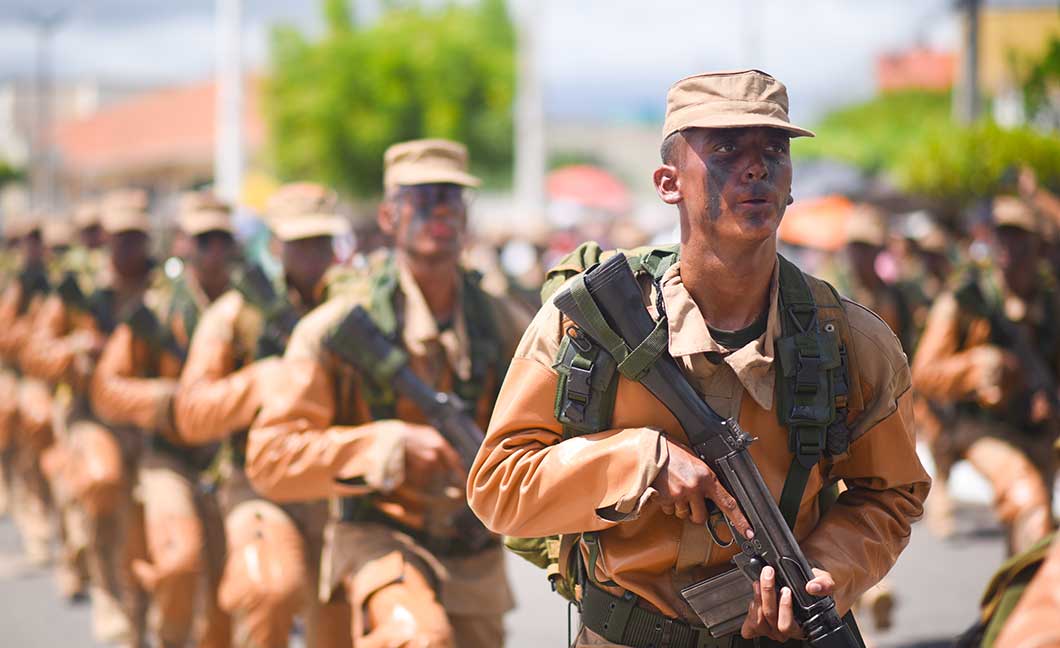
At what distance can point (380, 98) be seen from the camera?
40375 millimetres

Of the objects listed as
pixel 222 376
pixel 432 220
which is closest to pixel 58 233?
pixel 222 376

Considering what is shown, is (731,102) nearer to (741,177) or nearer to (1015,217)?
(741,177)

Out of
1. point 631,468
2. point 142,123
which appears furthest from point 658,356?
point 142,123

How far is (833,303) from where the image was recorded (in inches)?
140

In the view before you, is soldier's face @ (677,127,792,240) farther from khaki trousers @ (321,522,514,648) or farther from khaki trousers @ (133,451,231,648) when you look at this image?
khaki trousers @ (133,451,231,648)

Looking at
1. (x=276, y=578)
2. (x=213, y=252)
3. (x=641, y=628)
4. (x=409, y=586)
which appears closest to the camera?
(x=641, y=628)

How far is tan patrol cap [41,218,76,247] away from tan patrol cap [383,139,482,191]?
9089 millimetres

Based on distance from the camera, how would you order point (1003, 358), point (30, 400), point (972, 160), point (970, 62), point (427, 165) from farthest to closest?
point (970, 62)
point (972, 160)
point (30, 400)
point (1003, 358)
point (427, 165)

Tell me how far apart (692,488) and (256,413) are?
3.37 m

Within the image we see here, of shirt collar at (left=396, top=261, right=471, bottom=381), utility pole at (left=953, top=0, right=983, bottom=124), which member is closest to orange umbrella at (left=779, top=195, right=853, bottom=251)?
utility pole at (left=953, top=0, right=983, bottom=124)

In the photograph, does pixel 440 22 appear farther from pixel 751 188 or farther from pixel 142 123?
pixel 751 188

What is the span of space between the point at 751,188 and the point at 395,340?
2.12 meters

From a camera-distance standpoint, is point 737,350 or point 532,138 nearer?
point 737,350

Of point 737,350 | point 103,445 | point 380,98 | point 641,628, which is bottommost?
point 103,445
